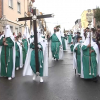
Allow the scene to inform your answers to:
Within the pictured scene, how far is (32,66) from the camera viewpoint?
21.5 feet

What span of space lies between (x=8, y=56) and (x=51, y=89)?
2364 mm

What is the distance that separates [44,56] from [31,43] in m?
0.66

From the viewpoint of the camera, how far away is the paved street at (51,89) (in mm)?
5012

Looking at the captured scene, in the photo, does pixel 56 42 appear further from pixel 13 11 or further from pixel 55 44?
pixel 13 11

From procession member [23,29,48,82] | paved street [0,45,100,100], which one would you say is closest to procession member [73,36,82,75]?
paved street [0,45,100,100]

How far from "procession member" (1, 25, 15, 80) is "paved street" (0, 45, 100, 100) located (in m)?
0.31

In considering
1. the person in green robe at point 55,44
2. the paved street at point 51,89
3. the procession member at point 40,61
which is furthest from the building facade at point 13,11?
the paved street at point 51,89

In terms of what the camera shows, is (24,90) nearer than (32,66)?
Yes

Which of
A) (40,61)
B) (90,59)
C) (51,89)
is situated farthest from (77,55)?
(51,89)

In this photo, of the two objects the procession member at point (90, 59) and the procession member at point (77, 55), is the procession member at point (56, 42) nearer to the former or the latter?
the procession member at point (77, 55)

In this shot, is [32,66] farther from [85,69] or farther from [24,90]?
[85,69]

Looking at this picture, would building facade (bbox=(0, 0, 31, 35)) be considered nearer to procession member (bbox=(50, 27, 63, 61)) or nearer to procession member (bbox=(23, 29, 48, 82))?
procession member (bbox=(50, 27, 63, 61))

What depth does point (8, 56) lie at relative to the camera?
7.11 m

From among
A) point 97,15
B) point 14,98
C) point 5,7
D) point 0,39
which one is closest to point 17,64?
point 0,39
